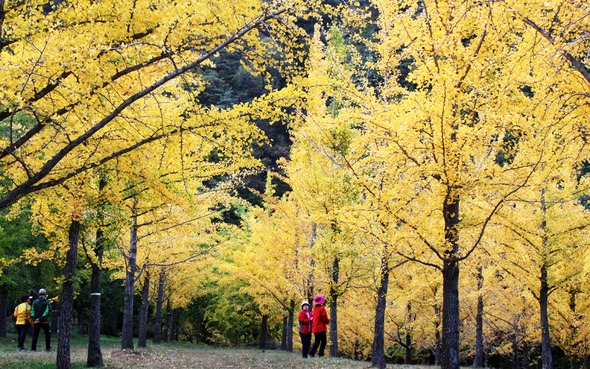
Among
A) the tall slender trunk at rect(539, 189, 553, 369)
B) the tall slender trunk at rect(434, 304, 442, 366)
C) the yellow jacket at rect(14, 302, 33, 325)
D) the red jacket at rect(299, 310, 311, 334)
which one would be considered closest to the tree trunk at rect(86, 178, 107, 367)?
the yellow jacket at rect(14, 302, 33, 325)

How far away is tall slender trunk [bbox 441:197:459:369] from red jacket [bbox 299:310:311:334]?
143 inches

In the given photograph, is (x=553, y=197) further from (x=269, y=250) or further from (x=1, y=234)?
(x=1, y=234)

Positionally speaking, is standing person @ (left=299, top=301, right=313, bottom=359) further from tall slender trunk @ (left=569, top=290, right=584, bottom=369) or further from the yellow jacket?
tall slender trunk @ (left=569, top=290, right=584, bottom=369)

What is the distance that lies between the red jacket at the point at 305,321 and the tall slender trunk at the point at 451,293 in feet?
11.9

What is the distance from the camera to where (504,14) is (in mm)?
4816

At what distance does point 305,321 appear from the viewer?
9.06m

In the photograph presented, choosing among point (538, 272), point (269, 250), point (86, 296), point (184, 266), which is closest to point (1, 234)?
point (184, 266)

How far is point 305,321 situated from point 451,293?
406cm

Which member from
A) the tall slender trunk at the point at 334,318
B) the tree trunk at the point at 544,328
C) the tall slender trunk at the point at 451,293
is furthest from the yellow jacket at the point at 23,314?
the tree trunk at the point at 544,328

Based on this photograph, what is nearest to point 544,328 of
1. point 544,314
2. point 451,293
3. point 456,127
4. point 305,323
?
point 544,314

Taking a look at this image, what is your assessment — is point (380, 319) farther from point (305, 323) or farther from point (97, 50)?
point (97, 50)

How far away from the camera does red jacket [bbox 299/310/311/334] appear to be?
891 centimetres

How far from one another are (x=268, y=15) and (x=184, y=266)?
15.7 metres

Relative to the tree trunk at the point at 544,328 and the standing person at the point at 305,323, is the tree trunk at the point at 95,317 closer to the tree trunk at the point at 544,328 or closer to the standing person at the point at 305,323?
the standing person at the point at 305,323
